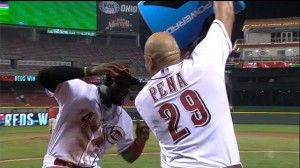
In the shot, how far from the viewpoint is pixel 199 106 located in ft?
5.50

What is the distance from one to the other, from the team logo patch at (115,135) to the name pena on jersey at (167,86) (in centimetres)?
92

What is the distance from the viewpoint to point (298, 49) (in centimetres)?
1204

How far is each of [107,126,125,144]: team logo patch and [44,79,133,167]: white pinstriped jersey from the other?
117 millimetres

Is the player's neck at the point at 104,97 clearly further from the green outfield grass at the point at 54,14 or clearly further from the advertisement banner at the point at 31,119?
the green outfield grass at the point at 54,14

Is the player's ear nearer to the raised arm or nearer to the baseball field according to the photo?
the raised arm

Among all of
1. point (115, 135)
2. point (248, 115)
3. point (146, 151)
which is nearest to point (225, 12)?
point (115, 135)

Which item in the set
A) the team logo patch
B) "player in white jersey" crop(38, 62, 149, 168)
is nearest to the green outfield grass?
the team logo patch

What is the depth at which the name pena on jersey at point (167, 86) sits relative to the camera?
172 centimetres

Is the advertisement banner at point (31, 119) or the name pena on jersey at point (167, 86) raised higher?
the name pena on jersey at point (167, 86)

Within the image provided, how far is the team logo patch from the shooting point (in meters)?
2.70

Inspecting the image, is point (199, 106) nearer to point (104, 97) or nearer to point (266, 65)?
point (104, 97)

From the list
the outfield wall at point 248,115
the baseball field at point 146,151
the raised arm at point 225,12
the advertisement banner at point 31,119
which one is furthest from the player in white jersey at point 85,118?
the advertisement banner at point 31,119

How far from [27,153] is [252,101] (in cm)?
801

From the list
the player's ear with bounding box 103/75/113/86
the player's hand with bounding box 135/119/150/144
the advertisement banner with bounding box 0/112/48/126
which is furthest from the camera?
the advertisement banner with bounding box 0/112/48/126
